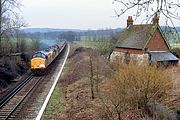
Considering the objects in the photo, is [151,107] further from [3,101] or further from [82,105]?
[3,101]

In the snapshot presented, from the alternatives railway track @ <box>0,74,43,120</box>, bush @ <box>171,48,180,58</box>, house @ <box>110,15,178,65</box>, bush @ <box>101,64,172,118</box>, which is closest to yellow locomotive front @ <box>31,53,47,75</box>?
railway track @ <box>0,74,43,120</box>

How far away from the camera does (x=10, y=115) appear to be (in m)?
16.8

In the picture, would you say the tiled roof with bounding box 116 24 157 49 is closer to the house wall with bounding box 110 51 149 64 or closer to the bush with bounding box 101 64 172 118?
the house wall with bounding box 110 51 149 64

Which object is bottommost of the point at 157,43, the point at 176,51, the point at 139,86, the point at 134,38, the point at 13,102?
the point at 13,102

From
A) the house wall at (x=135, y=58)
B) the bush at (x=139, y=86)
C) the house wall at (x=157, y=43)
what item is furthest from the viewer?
the house wall at (x=157, y=43)

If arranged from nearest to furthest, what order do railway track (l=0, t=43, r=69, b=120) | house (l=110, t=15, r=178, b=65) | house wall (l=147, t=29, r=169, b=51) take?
railway track (l=0, t=43, r=69, b=120), house (l=110, t=15, r=178, b=65), house wall (l=147, t=29, r=169, b=51)

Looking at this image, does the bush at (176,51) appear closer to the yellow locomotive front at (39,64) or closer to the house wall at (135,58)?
the house wall at (135,58)

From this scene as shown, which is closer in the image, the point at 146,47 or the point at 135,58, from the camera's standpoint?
the point at 135,58

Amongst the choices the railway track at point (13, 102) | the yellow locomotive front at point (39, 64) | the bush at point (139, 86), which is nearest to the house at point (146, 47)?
the yellow locomotive front at point (39, 64)

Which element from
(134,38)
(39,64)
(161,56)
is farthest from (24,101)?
(134,38)

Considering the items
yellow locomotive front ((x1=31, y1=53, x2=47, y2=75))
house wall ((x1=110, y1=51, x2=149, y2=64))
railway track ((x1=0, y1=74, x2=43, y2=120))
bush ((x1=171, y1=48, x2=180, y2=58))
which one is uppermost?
house wall ((x1=110, y1=51, x2=149, y2=64))

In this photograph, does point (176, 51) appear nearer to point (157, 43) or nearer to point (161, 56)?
point (157, 43)

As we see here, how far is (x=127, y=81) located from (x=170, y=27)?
985cm

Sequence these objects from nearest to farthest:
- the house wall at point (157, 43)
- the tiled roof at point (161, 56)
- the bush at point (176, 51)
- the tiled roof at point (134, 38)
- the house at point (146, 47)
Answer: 1. the tiled roof at point (161, 56)
2. the house at point (146, 47)
3. the tiled roof at point (134, 38)
4. the house wall at point (157, 43)
5. the bush at point (176, 51)
